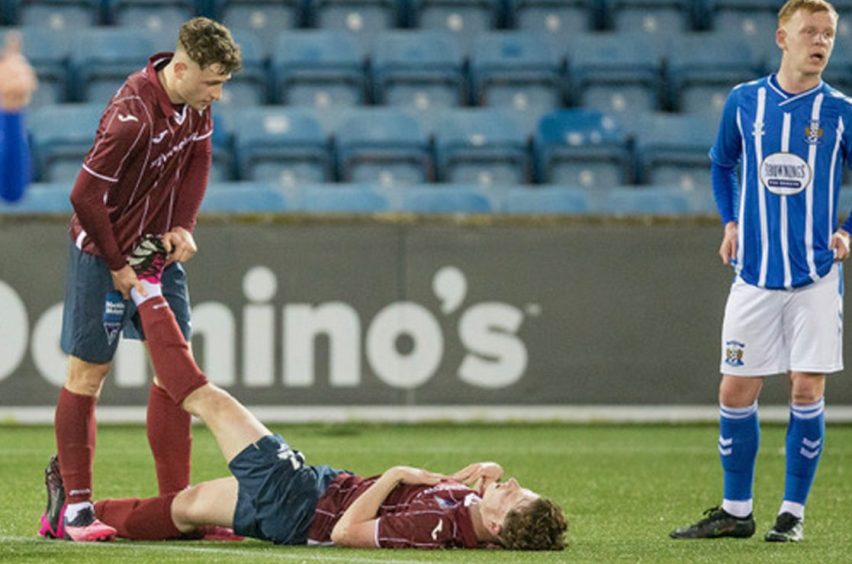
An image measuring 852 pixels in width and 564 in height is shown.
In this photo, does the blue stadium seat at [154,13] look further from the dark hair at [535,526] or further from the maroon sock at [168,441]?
the dark hair at [535,526]

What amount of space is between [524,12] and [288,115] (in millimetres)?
2235

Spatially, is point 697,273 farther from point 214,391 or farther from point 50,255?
point 214,391

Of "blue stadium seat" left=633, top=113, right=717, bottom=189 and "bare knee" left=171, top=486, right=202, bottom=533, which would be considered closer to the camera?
"bare knee" left=171, top=486, right=202, bottom=533

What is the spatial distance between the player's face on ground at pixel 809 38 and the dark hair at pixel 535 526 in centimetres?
169

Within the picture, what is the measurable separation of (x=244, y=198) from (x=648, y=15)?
3.77 m

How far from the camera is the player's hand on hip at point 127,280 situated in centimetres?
575

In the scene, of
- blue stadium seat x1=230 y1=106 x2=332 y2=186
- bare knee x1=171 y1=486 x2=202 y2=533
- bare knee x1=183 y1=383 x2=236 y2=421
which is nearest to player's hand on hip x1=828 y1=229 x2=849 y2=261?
bare knee x1=183 y1=383 x2=236 y2=421

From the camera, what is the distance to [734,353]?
600 cm

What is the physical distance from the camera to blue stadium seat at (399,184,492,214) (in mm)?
10594

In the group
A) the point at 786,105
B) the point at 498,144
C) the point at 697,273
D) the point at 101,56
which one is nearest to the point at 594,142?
the point at 498,144

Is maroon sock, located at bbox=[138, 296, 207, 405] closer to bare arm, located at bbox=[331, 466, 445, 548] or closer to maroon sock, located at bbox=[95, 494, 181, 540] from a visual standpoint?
maroon sock, located at bbox=[95, 494, 181, 540]

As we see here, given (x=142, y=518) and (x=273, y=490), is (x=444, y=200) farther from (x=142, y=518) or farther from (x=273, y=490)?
(x=273, y=490)

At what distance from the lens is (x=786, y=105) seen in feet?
19.5

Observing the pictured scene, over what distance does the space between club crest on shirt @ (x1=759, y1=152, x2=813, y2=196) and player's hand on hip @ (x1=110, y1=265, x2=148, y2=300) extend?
6.89ft
